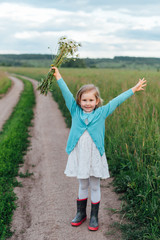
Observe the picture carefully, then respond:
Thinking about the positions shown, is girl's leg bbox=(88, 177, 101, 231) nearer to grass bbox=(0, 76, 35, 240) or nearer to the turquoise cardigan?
the turquoise cardigan

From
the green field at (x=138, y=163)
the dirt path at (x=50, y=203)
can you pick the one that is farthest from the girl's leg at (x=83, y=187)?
the green field at (x=138, y=163)

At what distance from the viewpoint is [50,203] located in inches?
170

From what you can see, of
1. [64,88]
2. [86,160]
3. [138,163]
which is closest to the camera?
[86,160]

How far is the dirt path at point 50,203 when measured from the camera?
354 cm

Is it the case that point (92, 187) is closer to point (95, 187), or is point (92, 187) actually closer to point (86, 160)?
point (95, 187)

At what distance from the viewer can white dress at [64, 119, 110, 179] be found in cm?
336

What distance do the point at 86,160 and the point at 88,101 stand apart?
0.71m

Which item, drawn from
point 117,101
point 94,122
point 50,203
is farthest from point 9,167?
point 117,101

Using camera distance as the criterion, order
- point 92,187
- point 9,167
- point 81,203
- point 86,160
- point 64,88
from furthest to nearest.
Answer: point 9,167, point 81,203, point 92,187, point 64,88, point 86,160

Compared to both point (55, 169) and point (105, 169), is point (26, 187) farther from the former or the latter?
point (105, 169)

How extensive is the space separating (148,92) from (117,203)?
301 centimetres

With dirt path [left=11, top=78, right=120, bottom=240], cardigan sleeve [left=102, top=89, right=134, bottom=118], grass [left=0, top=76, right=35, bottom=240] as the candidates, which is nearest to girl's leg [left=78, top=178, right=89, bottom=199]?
dirt path [left=11, top=78, right=120, bottom=240]

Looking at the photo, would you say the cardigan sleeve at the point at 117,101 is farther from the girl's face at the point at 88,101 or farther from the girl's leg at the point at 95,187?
the girl's leg at the point at 95,187

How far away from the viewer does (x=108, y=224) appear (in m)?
3.69
